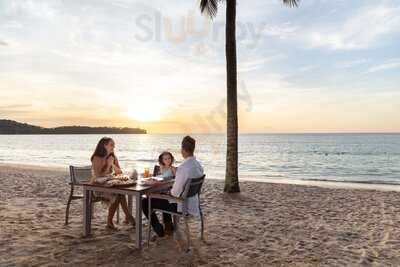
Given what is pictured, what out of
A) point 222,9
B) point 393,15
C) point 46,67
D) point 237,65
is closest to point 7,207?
point 237,65

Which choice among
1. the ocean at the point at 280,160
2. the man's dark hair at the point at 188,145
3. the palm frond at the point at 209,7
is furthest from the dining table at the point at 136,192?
the ocean at the point at 280,160

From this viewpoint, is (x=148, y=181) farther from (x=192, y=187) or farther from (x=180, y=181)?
(x=192, y=187)

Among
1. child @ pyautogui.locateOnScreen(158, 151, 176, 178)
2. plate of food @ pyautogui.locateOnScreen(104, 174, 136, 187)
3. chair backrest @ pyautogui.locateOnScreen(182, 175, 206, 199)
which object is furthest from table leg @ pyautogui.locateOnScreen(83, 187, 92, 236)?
chair backrest @ pyautogui.locateOnScreen(182, 175, 206, 199)

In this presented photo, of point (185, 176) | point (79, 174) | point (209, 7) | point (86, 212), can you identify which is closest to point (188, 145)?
point (185, 176)

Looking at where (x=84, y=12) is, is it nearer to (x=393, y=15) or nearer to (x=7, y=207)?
(x=7, y=207)

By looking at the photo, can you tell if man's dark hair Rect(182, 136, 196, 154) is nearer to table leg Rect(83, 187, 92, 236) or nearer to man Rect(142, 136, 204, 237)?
man Rect(142, 136, 204, 237)

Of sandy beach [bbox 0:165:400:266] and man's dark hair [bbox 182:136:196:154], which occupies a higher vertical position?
man's dark hair [bbox 182:136:196:154]

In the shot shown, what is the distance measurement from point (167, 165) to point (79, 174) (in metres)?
1.52

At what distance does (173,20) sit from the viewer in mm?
7391

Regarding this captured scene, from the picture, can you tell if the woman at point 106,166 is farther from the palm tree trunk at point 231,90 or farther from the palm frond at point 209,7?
the palm frond at point 209,7

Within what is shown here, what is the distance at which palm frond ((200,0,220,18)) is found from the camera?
8758 mm

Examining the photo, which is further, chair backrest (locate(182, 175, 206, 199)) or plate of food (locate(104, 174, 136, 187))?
plate of food (locate(104, 174, 136, 187))

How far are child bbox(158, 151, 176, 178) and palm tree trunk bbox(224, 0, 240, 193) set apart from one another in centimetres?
367

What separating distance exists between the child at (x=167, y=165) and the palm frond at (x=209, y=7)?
5322 millimetres
